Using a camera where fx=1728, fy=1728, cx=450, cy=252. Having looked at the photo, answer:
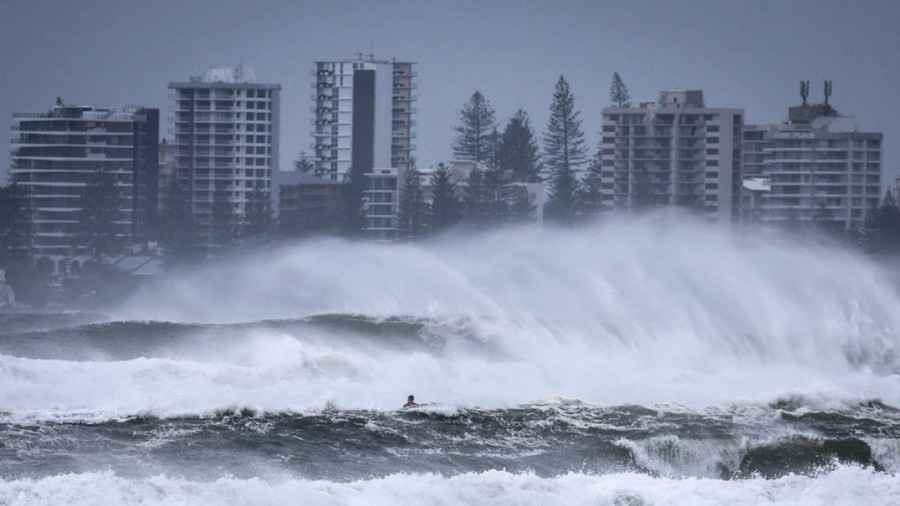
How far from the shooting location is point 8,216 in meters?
116

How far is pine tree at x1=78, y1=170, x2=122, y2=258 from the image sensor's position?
392ft

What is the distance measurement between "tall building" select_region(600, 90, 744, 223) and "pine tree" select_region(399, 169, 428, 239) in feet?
58.4

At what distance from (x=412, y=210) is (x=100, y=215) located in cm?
2225

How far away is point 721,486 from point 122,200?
10143 cm

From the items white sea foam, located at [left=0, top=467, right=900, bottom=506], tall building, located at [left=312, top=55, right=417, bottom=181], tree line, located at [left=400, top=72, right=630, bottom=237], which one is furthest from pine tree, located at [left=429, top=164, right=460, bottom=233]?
white sea foam, located at [left=0, top=467, right=900, bottom=506]

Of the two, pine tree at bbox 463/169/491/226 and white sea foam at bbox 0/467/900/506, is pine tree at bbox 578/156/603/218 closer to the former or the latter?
pine tree at bbox 463/169/491/226

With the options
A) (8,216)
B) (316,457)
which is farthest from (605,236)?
(8,216)

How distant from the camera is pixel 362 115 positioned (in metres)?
161

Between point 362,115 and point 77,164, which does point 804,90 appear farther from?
point 77,164

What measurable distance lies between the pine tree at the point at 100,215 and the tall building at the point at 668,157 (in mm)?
38395

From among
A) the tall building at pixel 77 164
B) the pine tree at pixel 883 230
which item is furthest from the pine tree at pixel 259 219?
the pine tree at pixel 883 230

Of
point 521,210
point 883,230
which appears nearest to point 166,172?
point 521,210

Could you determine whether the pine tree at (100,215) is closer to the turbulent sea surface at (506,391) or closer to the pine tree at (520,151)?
the pine tree at (520,151)

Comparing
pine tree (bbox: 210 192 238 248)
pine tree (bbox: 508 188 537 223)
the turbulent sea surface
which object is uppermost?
pine tree (bbox: 508 188 537 223)
